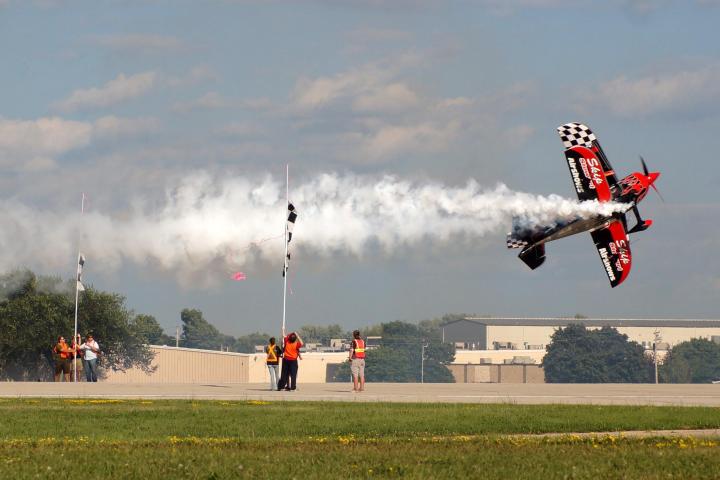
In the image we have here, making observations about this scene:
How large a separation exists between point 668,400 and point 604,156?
15.0 m

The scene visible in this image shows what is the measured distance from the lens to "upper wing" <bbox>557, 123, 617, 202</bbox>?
1870 inches

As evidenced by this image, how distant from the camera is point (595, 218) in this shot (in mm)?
47312

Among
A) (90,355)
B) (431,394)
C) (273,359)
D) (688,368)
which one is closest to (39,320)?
(90,355)

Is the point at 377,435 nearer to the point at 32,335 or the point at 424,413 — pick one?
the point at 424,413

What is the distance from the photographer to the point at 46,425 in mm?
24516

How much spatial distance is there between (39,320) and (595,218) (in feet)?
177

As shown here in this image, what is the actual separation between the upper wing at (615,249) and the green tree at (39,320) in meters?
48.4

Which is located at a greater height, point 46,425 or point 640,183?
point 640,183

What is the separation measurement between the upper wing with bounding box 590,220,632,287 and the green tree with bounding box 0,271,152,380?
159 feet

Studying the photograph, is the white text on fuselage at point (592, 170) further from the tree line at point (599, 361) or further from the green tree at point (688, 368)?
the green tree at point (688, 368)

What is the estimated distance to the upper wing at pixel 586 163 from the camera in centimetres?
4750

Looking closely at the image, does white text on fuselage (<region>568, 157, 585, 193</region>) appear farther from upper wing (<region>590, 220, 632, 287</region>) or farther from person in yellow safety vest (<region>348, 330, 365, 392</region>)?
person in yellow safety vest (<region>348, 330, 365, 392</region>)

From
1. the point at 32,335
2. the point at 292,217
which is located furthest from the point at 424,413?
the point at 32,335

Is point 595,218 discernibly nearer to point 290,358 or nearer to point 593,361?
point 290,358
